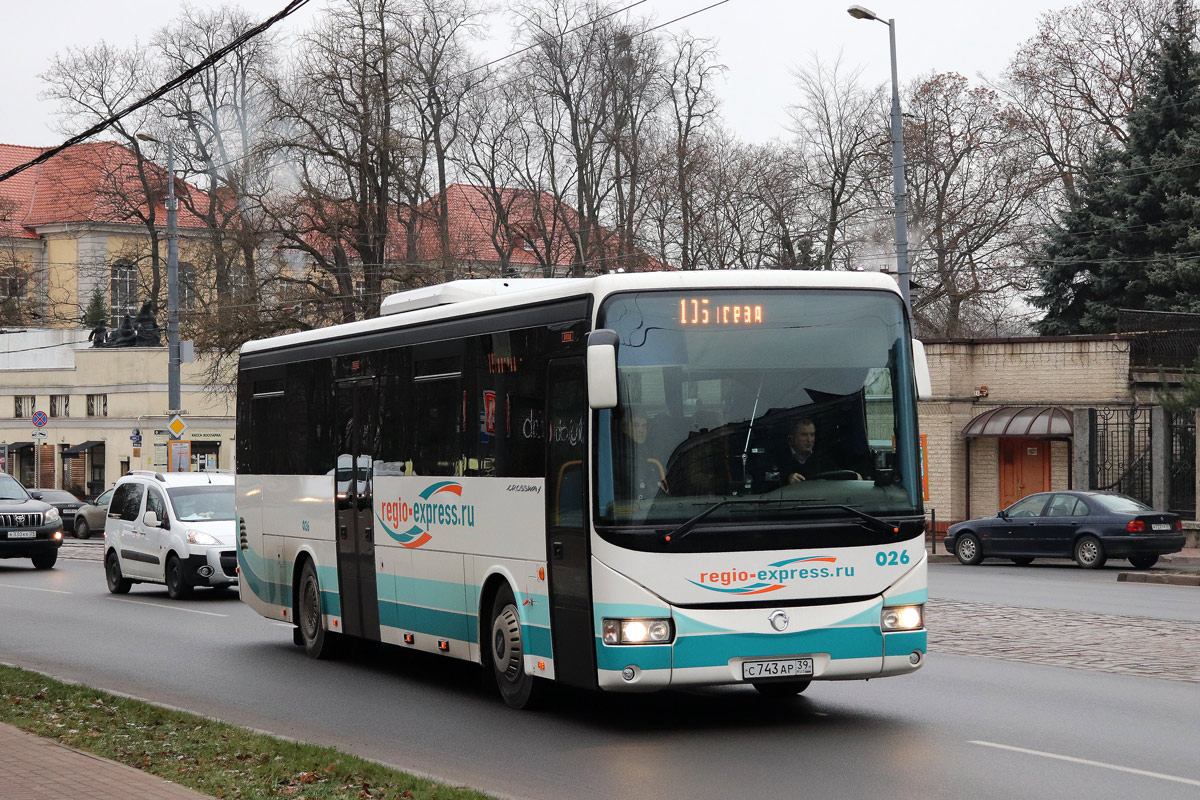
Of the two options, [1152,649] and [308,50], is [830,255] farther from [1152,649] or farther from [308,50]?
[1152,649]

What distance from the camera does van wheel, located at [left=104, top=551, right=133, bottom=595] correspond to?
2497 cm

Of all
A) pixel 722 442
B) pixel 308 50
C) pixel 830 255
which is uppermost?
pixel 308 50

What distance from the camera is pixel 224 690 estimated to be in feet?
43.6

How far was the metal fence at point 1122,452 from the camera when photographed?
36250 mm

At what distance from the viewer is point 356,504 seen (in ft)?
47.1

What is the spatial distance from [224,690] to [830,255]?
138 ft

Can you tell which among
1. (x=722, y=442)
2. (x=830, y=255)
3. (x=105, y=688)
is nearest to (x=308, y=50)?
(x=830, y=255)

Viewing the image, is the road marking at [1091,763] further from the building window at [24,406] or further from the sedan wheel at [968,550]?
the building window at [24,406]

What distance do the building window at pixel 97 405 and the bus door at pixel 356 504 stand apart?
57.1 metres

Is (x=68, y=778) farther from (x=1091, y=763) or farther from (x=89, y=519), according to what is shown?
(x=89, y=519)

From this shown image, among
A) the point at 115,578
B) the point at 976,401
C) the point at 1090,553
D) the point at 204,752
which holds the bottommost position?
the point at 1090,553

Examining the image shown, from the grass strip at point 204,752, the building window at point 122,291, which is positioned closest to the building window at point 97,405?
the building window at point 122,291

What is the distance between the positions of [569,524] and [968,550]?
74.0 ft

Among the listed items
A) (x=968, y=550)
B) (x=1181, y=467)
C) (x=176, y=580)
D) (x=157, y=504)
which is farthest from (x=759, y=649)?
(x=1181, y=467)
